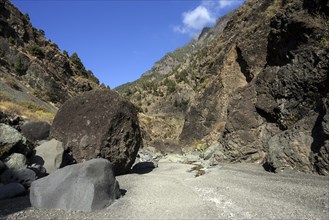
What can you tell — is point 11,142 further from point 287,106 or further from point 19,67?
point 19,67

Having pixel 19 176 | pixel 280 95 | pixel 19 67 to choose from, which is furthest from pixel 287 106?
pixel 19 67

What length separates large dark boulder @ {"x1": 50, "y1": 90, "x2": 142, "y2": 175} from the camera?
43.9 ft

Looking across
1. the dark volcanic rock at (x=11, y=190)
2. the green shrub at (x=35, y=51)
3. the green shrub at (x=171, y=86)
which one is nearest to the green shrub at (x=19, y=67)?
the green shrub at (x=35, y=51)

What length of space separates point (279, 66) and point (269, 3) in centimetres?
1729

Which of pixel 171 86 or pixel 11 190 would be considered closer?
pixel 11 190

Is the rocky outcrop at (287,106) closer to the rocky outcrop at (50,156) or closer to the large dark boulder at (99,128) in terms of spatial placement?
the large dark boulder at (99,128)

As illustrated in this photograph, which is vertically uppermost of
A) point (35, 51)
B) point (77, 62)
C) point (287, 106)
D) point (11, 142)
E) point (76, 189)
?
point (77, 62)

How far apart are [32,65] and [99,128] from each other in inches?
1583

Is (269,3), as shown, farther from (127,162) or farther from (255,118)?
(127,162)

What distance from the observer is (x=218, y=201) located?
850 cm

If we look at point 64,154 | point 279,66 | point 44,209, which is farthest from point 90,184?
point 279,66

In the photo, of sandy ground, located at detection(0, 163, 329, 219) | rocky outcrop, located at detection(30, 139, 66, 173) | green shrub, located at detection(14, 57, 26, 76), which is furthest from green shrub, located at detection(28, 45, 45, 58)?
sandy ground, located at detection(0, 163, 329, 219)

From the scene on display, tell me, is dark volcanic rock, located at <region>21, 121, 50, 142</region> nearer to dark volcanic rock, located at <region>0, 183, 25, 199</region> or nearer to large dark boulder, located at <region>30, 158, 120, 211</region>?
dark volcanic rock, located at <region>0, 183, 25, 199</region>

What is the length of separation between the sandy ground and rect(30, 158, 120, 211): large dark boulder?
25 centimetres
